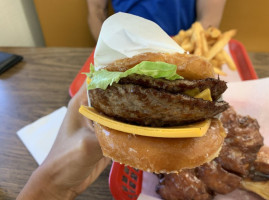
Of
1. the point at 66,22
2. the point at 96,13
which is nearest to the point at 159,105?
the point at 96,13

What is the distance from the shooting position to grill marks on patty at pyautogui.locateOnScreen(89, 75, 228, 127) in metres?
0.71

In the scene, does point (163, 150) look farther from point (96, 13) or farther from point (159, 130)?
point (96, 13)

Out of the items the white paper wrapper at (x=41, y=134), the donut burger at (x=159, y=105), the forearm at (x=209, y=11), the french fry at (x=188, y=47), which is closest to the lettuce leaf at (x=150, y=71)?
the donut burger at (x=159, y=105)

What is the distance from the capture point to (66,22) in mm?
3068

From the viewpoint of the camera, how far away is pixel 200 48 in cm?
172

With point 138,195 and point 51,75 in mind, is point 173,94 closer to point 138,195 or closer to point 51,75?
point 138,195

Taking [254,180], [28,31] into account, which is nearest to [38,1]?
[28,31]

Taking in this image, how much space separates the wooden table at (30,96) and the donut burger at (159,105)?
60 cm

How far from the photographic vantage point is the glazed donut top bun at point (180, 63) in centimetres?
78

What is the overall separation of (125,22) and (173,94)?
1.15 feet

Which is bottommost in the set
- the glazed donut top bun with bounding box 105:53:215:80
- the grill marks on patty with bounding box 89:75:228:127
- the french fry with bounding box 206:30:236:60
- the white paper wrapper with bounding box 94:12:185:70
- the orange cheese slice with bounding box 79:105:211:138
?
→ the french fry with bounding box 206:30:236:60

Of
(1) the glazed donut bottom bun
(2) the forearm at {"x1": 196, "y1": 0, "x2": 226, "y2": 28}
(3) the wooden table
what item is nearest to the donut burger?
(1) the glazed donut bottom bun

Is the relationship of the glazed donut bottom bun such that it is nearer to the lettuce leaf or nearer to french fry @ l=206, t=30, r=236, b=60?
the lettuce leaf

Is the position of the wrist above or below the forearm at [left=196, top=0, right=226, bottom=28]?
below
